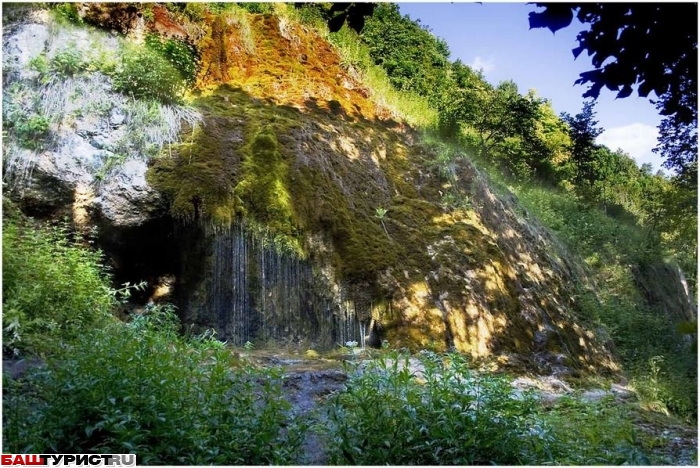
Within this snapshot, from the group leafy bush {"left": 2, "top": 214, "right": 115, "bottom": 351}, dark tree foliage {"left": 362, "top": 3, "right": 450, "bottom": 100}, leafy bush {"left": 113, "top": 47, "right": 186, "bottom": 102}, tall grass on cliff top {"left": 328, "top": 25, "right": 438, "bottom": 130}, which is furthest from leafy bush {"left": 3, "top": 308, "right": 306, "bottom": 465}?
dark tree foliage {"left": 362, "top": 3, "right": 450, "bottom": 100}

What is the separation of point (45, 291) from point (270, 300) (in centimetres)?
240

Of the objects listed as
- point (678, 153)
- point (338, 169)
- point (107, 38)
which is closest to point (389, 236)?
point (338, 169)

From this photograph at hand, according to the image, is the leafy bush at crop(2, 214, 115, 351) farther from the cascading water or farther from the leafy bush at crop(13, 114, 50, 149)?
the cascading water

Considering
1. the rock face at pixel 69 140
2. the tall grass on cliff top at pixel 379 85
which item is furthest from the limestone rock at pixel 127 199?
the tall grass on cliff top at pixel 379 85

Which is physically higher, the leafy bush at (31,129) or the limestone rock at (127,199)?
the leafy bush at (31,129)

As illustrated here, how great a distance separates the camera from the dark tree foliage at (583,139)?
34.3ft

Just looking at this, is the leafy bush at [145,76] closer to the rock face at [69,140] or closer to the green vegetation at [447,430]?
the rock face at [69,140]

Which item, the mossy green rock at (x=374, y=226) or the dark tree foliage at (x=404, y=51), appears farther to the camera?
the dark tree foliage at (x=404, y=51)

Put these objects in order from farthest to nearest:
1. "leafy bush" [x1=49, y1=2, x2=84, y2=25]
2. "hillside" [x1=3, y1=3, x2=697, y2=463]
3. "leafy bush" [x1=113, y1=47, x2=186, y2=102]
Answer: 1. "leafy bush" [x1=49, y1=2, x2=84, y2=25]
2. "leafy bush" [x1=113, y1=47, x2=186, y2=102]
3. "hillside" [x1=3, y1=3, x2=697, y2=463]

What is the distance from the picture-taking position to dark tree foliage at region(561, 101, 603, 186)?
1046 cm

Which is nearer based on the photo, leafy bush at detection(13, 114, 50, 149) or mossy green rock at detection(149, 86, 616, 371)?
leafy bush at detection(13, 114, 50, 149)

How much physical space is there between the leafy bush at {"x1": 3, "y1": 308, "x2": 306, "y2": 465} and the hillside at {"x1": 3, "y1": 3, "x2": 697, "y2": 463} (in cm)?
70

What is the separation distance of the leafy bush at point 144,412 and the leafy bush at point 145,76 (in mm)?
4178

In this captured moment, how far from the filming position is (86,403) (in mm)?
3400
